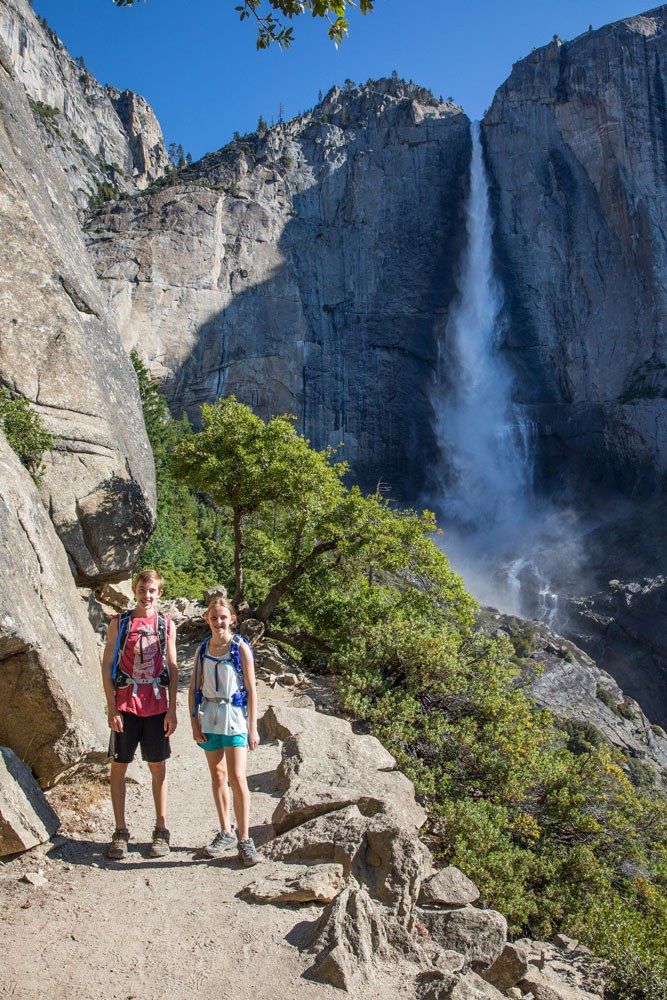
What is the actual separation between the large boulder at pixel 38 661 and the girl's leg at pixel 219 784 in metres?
0.96

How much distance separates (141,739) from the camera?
15.1 feet

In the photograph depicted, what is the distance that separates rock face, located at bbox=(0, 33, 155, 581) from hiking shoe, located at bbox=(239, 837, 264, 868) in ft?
15.1

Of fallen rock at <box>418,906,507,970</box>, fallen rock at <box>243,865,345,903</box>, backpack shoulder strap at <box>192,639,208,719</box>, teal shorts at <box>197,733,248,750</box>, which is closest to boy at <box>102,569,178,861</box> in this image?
backpack shoulder strap at <box>192,639,208,719</box>

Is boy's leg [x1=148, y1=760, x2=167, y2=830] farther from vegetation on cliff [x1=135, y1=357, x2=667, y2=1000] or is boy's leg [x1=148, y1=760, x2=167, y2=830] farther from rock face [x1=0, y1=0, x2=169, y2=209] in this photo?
rock face [x1=0, y1=0, x2=169, y2=209]

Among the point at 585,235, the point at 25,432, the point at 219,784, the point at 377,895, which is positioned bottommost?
the point at 377,895

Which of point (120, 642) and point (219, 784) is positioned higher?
point (120, 642)

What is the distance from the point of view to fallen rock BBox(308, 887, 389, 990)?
3342mm

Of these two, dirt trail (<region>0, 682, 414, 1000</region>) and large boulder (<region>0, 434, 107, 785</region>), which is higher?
large boulder (<region>0, 434, 107, 785</region>)

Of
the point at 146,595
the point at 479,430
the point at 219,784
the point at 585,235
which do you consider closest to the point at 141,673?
the point at 146,595

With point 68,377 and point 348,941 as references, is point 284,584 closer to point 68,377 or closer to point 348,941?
point 68,377

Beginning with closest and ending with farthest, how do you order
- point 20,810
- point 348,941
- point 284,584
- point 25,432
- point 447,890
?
point 348,941 → point 20,810 → point 447,890 → point 25,432 → point 284,584

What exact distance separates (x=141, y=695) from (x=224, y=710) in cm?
56

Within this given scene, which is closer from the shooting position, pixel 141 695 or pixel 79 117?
pixel 141 695

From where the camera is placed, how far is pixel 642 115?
42.9 meters
